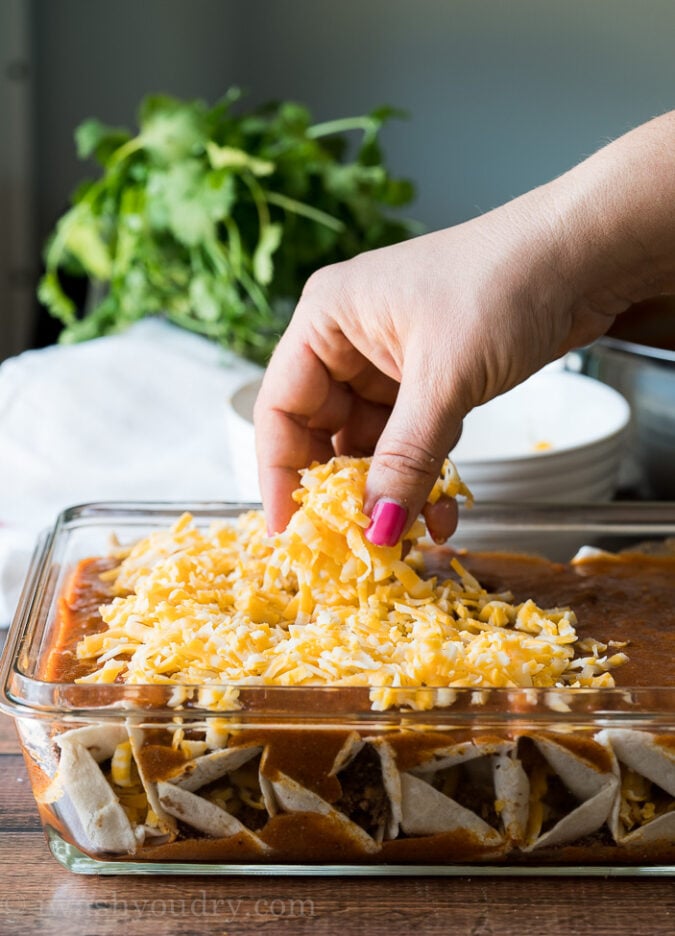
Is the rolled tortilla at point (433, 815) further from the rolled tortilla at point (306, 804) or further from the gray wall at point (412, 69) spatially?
→ the gray wall at point (412, 69)

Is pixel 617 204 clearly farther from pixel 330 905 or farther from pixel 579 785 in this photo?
pixel 330 905

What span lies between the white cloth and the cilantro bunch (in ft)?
0.32

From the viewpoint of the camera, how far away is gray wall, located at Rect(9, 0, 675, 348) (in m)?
3.53

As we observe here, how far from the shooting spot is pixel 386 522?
1060 millimetres

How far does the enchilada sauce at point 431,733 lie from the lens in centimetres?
87

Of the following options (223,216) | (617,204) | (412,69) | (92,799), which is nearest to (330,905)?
(92,799)

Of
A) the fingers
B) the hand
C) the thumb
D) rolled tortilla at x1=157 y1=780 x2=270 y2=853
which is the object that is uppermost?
the hand

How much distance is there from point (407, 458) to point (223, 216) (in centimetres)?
121

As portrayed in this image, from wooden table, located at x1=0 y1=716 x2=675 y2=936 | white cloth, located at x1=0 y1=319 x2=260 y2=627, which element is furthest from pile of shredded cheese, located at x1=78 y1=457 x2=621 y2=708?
white cloth, located at x1=0 y1=319 x2=260 y2=627

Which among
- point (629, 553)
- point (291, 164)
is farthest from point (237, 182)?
point (629, 553)

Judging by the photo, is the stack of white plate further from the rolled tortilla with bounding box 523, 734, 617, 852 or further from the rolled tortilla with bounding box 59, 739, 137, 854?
the rolled tortilla with bounding box 59, 739, 137, 854

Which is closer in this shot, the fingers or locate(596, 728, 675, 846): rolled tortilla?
locate(596, 728, 675, 846): rolled tortilla

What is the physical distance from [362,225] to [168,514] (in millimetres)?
1186

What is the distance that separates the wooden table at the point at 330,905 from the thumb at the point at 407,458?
1.04ft
